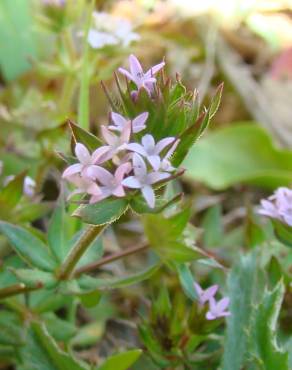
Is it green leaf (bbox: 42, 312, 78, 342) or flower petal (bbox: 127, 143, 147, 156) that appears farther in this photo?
green leaf (bbox: 42, 312, 78, 342)

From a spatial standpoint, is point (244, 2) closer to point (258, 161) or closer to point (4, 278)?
point (258, 161)

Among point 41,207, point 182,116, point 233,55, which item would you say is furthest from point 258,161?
point 182,116

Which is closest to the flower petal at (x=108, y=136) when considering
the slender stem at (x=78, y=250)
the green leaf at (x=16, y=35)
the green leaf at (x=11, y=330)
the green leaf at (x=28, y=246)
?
the slender stem at (x=78, y=250)

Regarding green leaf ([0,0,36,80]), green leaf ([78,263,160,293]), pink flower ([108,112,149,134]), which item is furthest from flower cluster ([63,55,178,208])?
green leaf ([0,0,36,80])

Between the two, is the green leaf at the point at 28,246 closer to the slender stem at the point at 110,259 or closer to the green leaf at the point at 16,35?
the slender stem at the point at 110,259

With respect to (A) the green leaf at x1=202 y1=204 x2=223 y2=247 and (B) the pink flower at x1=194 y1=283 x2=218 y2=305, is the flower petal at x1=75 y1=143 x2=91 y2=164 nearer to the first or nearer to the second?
(B) the pink flower at x1=194 y1=283 x2=218 y2=305

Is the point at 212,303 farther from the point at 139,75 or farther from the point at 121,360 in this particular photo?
the point at 139,75
